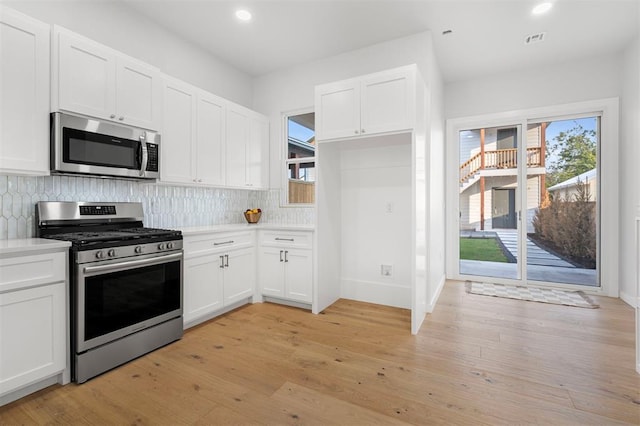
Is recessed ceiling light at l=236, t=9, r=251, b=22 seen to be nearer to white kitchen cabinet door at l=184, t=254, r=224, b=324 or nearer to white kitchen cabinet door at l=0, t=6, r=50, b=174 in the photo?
white kitchen cabinet door at l=0, t=6, r=50, b=174

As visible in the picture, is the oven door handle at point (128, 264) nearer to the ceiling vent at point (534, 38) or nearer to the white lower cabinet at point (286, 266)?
the white lower cabinet at point (286, 266)

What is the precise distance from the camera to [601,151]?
13.0ft

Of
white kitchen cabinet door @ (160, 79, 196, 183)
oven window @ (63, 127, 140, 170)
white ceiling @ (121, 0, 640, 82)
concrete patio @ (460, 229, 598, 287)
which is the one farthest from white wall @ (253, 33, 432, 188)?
concrete patio @ (460, 229, 598, 287)

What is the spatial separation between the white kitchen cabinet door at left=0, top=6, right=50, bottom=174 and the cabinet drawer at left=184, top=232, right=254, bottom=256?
118cm

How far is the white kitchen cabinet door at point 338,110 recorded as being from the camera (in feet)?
10.2

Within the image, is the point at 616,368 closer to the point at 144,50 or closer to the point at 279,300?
the point at 279,300

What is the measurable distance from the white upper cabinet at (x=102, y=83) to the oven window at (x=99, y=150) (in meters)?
0.17

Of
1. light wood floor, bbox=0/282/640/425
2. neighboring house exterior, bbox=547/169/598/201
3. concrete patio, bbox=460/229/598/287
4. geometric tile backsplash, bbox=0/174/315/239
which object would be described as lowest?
light wood floor, bbox=0/282/640/425

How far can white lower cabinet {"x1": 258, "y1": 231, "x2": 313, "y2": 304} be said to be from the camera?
3402 millimetres

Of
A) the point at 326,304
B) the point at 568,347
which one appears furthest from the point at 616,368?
the point at 326,304

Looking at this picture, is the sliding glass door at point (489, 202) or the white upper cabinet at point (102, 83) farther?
the sliding glass door at point (489, 202)

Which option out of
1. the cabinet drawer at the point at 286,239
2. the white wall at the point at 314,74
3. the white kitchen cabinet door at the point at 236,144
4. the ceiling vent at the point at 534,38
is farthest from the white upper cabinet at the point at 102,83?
the ceiling vent at the point at 534,38

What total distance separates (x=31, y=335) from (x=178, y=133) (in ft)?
6.52

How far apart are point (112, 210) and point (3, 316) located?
1.17m
